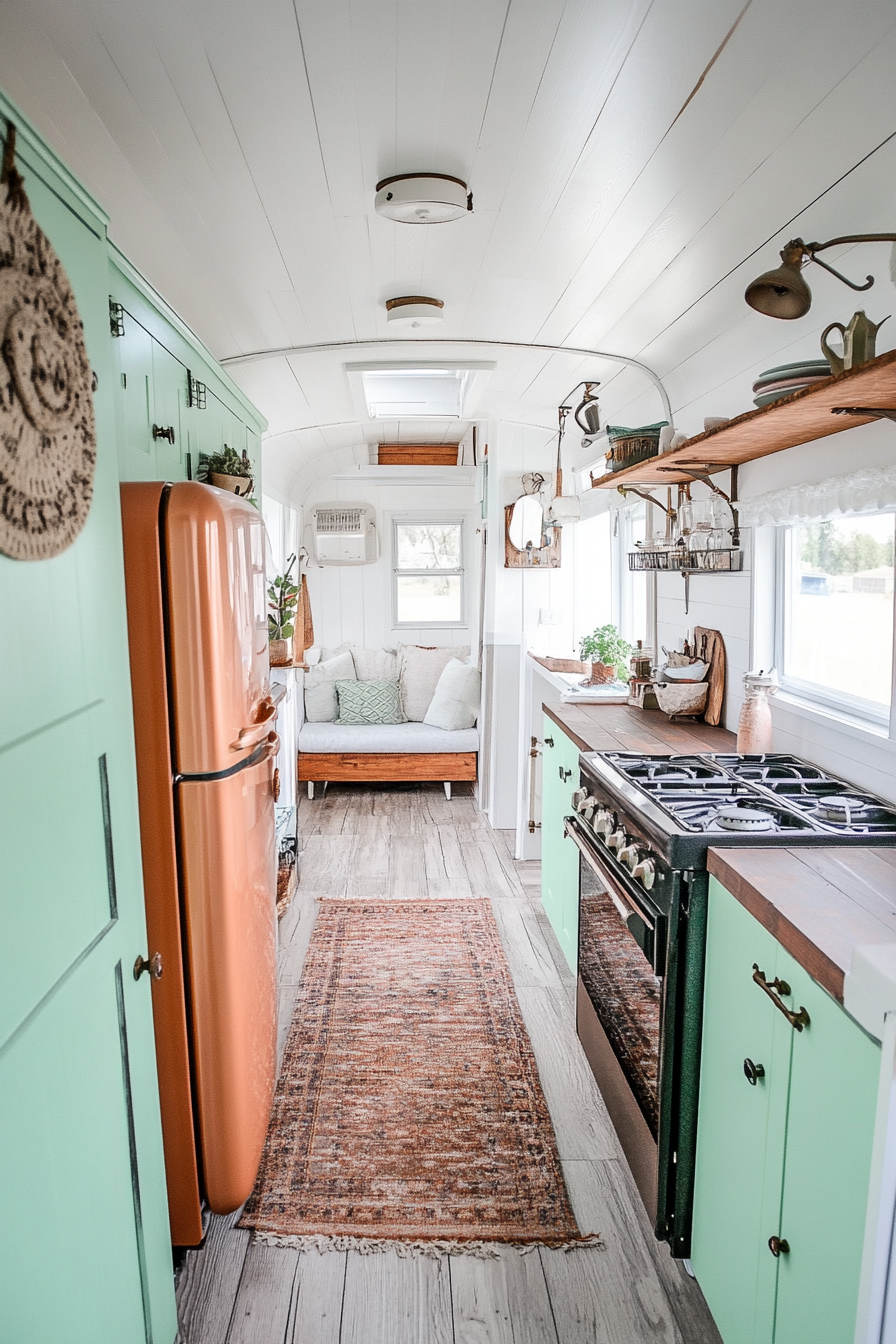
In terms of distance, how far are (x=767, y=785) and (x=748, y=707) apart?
359 mm

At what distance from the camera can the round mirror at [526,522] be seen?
4422mm

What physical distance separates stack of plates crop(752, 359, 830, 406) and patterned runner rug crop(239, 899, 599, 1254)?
6.27ft

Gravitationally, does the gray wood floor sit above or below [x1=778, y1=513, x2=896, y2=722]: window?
below

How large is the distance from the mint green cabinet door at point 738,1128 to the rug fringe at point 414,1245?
32 cm

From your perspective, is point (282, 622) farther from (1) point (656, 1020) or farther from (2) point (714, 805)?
(1) point (656, 1020)

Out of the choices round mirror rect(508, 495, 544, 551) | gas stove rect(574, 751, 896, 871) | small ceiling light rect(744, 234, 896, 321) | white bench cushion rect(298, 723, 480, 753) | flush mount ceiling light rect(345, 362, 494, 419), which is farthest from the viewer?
white bench cushion rect(298, 723, 480, 753)

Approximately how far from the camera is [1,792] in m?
1.00

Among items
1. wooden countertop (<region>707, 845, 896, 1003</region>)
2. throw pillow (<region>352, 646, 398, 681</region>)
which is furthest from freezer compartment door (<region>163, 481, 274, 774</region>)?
throw pillow (<region>352, 646, 398, 681</region>)

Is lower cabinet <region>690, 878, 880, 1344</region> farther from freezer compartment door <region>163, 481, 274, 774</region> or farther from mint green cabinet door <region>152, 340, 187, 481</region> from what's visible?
mint green cabinet door <region>152, 340, 187, 481</region>

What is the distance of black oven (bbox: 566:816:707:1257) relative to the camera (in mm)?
1680

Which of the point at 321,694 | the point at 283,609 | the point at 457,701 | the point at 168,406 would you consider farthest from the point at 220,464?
the point at 321,694

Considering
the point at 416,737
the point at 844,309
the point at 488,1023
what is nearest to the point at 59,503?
the point at 844,309

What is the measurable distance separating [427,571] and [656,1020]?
504cm

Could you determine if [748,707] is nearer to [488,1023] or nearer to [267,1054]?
[488,1023]
